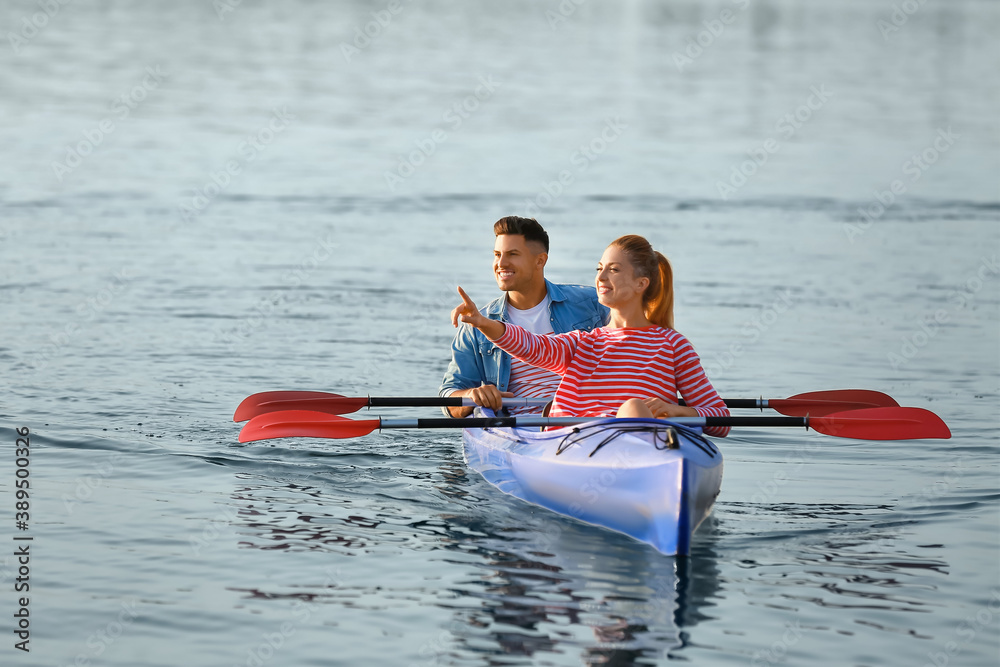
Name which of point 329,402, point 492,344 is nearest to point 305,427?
point 329,402

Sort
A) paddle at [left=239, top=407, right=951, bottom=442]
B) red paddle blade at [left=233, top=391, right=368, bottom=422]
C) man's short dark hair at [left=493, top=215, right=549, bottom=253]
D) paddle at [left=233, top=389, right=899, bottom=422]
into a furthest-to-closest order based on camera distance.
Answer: red paddle blade at [left=233, top=391, right=368, bottom=422], paddle at [left=233, top=389, right=899, bottom=422], man's short dark hair at [left=493, top=215, right=549, bottom=253], paddle at [left=239, top=407, right=951, bottom=442]

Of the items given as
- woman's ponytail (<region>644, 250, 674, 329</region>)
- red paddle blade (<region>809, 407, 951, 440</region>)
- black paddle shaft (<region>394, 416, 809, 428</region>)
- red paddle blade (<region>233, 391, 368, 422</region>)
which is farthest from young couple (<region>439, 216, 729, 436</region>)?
red paddle blade (<region>233, 391, 368, 422</region>)

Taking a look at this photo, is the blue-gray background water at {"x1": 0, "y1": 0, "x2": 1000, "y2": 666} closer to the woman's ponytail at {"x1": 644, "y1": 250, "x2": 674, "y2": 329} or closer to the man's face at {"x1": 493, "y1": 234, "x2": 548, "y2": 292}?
the woman's ponytail at {"x1": 644, "y1": 250, "x2": 674, "y2": 329}

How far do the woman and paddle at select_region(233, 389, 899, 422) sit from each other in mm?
1143

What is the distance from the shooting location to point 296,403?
26.2ft

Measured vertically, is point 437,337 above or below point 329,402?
above

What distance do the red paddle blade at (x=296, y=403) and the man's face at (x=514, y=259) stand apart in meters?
1.30

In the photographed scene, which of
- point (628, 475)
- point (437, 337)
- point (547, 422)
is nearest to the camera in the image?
point (628, 475)

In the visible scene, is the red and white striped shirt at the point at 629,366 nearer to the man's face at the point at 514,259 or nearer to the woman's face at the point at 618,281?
the woman's face at the point at 618,281

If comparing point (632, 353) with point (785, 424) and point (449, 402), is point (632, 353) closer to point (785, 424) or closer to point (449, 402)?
point (785, 424)

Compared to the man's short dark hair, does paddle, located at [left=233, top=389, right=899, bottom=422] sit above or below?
below

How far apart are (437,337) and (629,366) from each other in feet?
18.6

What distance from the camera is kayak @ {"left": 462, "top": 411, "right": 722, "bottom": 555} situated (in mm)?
5859

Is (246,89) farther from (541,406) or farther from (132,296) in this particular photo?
(541,406)
